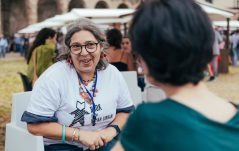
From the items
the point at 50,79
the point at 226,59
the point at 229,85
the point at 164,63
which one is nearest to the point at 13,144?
the point at 50,79

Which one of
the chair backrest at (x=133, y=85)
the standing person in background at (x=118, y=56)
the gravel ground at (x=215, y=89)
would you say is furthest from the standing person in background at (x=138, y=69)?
the gravel ground at (x=215, y=89)

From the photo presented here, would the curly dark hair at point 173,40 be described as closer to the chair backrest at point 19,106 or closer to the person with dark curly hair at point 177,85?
the person with dark curly hair at point 177,85

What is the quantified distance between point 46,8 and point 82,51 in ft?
126

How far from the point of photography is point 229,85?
14188mm

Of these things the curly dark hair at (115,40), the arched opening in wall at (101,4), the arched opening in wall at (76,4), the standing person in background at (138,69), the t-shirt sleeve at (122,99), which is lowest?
the arched opening in wall at (101,4)

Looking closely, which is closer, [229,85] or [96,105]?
[96,105]

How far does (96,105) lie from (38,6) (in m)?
38.5

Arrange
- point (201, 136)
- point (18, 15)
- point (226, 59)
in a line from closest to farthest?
point (201, 136)
point (226, 59)
point (18, 15)

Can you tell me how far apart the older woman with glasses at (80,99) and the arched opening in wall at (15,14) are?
35568 millimetres

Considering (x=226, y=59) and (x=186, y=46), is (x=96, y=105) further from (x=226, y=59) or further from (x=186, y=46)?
(x=226, y=59)

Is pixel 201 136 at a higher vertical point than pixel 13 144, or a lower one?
higher

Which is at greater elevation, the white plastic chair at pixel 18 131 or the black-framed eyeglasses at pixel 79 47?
the black-framed eyeglasses at pixel 79 47

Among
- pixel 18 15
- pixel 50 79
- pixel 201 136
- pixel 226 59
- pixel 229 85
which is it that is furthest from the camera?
pixel 18 15

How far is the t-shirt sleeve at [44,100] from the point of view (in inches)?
123
